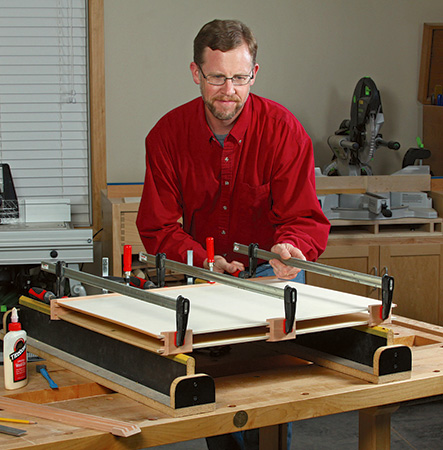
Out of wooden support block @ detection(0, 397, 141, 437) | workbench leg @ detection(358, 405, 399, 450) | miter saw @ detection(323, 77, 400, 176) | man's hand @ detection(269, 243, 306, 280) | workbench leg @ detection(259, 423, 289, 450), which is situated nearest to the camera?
wooden support block @ detection(0, 397, 141, 437)

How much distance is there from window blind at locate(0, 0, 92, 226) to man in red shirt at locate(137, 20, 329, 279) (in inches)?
72.4

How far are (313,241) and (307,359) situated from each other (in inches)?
21.6

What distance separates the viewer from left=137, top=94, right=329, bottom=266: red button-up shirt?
2.12 meters

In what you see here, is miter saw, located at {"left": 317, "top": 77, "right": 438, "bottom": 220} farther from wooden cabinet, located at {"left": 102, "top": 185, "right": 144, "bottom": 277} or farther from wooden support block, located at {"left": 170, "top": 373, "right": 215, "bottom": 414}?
wooden support block, located at {"left": 170, "top": 373, "right": 215, "bottom": 414}

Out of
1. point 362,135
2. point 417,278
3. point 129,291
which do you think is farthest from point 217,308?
point 362,135

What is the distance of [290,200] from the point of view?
6.93ft

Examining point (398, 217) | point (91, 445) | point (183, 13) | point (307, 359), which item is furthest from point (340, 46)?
point (91, 445)

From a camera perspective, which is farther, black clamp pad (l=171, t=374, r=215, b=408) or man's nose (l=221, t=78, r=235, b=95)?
man's nose (l=221, t=78, r=235, b=95)

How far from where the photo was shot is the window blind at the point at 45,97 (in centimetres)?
386

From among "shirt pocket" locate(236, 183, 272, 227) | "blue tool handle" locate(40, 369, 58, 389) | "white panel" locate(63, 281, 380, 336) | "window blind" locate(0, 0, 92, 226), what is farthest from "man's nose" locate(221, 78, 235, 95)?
"window blind" locate(0, 0, 92, 226)

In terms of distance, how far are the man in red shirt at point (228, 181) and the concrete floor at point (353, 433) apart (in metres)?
1.10

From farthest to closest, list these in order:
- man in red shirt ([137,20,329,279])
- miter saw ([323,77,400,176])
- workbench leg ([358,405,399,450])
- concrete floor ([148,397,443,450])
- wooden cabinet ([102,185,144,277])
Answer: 1. miter saw ([323,77,400,176])
2. wooden cabinet ([102,185,144,277])
3. concrete floor ([148,397,443,450])
4. man in red shirt ([137,20,329,279])
5. workbench leg ([358,405,399,450])

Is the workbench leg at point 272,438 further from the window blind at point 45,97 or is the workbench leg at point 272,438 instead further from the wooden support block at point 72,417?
the window blind at point 45,97

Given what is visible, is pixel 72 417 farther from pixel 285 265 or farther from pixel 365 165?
pixel 365 165
